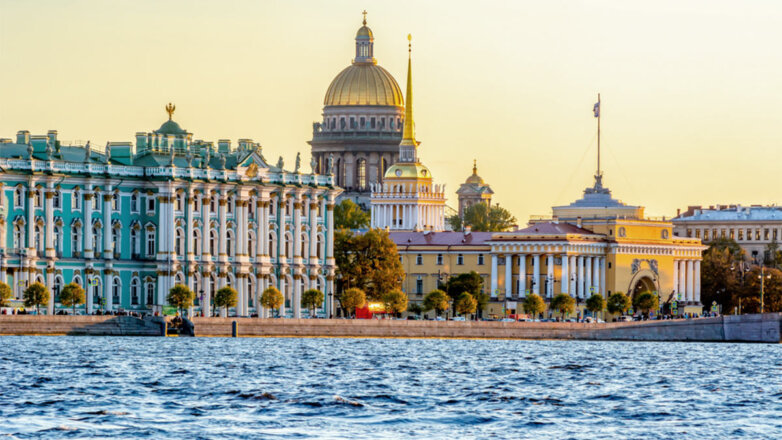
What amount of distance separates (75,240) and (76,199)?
215cm

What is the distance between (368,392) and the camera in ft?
246

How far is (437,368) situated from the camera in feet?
294

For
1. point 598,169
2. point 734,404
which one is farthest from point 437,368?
point 598,169

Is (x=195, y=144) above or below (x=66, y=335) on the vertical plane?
above

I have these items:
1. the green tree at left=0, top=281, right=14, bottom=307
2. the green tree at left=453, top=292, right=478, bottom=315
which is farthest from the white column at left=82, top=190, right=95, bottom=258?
the green tree at left=453, top=292, right=478, bottom=315

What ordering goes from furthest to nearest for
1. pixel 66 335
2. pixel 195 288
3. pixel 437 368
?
pixel 195 288, pixel 66 335, pixel 437 368

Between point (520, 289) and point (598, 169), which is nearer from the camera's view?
point (520, 289)

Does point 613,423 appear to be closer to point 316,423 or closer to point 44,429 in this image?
point 316,423

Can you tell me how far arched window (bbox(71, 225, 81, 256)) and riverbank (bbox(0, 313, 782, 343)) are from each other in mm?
10719

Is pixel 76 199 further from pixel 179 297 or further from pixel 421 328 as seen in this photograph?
pixel 421 328

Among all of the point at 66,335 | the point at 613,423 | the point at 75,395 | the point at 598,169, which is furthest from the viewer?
the point at 598,169

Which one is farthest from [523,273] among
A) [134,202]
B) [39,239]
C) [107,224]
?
[39,239]

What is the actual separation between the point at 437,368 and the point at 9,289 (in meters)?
32.8

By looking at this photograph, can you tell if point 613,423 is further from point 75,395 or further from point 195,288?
point 195,288
